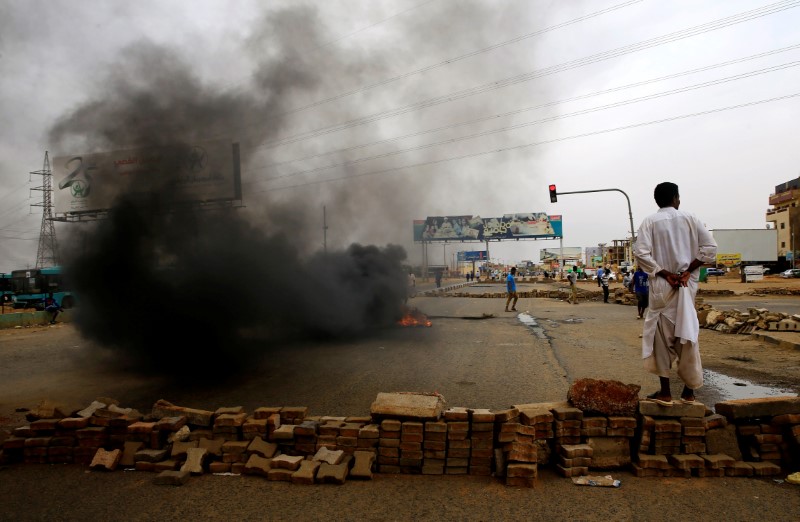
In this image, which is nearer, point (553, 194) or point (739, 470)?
point (739, 470)

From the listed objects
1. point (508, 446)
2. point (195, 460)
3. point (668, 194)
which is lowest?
point (195, 460)

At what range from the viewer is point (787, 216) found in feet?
211

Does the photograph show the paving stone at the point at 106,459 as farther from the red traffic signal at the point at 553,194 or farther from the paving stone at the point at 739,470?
the red traffic signal at the point at 553,194

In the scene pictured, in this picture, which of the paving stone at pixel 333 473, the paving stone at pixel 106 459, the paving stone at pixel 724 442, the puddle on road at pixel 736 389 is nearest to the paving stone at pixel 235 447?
the paving stone at pixel 333 473

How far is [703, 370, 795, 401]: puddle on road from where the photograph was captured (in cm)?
554

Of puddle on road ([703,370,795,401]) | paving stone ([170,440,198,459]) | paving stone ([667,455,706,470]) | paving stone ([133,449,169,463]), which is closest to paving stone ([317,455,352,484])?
paving stone ([170,440,198,459])

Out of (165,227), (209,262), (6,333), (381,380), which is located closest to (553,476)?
(381,380)

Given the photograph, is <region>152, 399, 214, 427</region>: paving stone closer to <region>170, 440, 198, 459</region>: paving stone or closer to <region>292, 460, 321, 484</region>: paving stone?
<region>170, 440, 198, 459</region>: paving stone

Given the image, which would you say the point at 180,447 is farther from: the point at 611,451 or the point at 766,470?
the point at 766,470

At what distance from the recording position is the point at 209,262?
296 inches

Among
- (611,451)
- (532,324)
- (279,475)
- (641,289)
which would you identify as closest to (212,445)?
(279,475)

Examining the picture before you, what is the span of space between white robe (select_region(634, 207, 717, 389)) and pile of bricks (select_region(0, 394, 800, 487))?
45cm

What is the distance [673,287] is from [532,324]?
35.0 feet

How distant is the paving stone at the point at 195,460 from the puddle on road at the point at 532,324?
890cm
